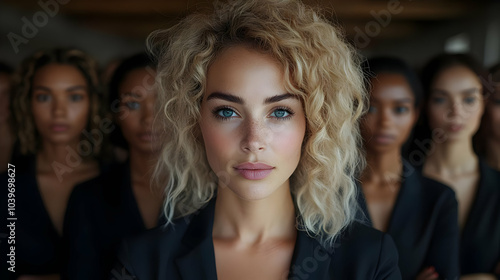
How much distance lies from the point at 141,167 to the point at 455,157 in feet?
3.96

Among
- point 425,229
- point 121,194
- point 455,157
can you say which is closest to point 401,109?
point 455,157

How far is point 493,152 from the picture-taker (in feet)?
6.43

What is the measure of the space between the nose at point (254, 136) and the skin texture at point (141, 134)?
610 millimetres

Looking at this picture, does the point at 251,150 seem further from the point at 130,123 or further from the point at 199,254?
the point at 130,123

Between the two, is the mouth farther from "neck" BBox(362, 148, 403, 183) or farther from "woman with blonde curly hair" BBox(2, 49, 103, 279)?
"neck" BBox(362, 148, 403, 183)

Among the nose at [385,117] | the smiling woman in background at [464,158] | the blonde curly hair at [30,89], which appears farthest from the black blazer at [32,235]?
the smiling woman in background at [464,158]

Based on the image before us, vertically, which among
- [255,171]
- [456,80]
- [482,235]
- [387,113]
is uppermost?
[456,80]

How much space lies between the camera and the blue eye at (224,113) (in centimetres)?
122

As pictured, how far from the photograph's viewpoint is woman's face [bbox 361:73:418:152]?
1.73 meters

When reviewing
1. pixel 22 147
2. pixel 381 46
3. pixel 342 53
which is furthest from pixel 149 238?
pixel 381 46

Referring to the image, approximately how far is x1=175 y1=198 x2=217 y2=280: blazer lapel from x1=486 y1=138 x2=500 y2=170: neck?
4.10 ft

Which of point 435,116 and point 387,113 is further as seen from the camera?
point 435,116

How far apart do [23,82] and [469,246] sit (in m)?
1.78

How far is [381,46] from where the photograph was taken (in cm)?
221
